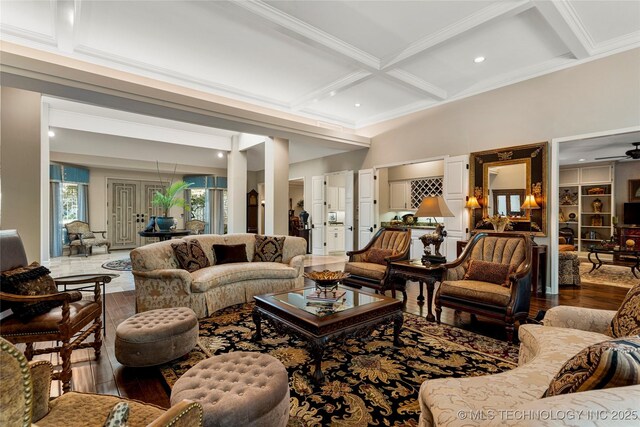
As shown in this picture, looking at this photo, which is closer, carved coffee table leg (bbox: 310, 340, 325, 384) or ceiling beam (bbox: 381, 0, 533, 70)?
carved coffee table leg (bbox: 310, 340, 325, 384)

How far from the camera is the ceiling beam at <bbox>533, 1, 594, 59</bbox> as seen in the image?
10.5 feet

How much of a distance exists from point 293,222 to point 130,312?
651 centimetres

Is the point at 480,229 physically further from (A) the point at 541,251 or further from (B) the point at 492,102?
(B) the point at 492,102

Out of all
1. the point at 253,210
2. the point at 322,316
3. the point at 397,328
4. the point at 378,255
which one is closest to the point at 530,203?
the point at 378,255

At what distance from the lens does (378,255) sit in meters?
4.35

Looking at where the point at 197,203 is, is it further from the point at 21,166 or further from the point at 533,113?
the point at 533,113

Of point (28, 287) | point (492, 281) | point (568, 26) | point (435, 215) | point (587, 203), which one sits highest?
point (568, 26)

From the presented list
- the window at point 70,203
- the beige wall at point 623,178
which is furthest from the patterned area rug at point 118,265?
the beige wall at point 623,178

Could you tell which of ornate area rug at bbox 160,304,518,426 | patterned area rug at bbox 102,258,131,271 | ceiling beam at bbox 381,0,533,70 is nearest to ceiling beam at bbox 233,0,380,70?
ceiling beam at bbox 381,0,533,70

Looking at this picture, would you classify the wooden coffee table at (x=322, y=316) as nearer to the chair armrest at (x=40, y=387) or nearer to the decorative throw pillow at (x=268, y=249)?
the chair armrest at (x=40, y=387)

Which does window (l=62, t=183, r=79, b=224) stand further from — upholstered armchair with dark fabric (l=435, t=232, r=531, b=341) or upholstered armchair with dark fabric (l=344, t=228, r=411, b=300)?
upholstered armchair with dark fabric (l=435, t=232, r=531, b=341)

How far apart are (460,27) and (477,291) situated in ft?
9.87

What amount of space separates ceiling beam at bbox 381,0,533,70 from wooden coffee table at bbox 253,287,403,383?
3.23 m

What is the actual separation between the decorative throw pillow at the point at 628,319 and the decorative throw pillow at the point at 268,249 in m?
3.69
